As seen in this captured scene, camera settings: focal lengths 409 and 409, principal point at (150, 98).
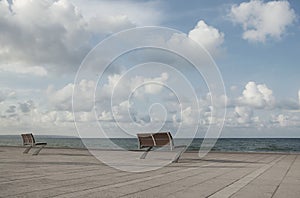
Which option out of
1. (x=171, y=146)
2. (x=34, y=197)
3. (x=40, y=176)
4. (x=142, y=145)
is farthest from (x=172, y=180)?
(x=142, y=145)

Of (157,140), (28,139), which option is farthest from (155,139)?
(28,139)

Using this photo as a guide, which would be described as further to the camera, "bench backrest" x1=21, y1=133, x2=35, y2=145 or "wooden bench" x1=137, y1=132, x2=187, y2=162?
"bench backrest" x1=21, y1=133, x2=35, y2=145

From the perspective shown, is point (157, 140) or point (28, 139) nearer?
point (157, 140)

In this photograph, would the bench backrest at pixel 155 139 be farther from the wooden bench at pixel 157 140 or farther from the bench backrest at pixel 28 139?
the bench backrest at pixel 28 139

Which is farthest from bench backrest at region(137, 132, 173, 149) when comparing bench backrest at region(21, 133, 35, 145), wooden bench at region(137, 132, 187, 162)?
bench backrest at region(21, 133, 35, 145)

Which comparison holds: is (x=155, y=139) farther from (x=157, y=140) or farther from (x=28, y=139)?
(x=28, y=139)

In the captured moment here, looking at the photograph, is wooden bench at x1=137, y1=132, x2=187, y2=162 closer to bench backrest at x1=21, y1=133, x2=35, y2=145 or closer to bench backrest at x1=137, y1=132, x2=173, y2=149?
bench backrest at x1=137, y1=132, x2=173, y2=149

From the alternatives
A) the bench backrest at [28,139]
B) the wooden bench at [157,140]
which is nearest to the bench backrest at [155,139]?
the wooden bench at [157,140]

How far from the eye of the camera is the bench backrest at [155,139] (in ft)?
43.9

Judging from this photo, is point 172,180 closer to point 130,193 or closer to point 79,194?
point 130,193

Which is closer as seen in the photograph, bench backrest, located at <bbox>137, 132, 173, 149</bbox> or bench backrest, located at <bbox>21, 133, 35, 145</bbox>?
bench backrest, located at <bbox>137, 132, 173, 149</bbox>

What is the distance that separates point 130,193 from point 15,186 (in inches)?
71.1

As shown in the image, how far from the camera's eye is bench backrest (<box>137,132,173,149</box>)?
13.4 m

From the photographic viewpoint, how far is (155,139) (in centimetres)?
1360
